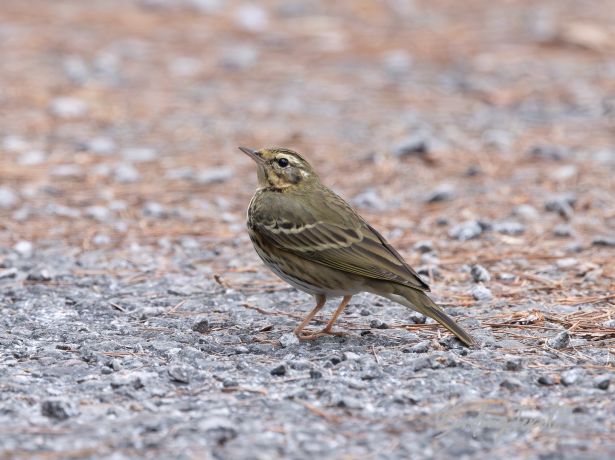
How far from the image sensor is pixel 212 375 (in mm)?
5754

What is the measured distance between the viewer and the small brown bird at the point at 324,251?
645cm

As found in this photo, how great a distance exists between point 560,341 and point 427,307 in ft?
2.56

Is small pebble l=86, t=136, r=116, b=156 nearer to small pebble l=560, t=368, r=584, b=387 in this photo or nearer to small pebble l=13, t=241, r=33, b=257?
small pebble l=13, t=241, r=33, b=257

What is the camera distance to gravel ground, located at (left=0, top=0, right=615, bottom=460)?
16.9ft

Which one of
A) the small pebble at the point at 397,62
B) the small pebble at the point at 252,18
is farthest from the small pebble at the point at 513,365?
the small pebble at the point at 252,18

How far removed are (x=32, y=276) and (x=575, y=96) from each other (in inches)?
305

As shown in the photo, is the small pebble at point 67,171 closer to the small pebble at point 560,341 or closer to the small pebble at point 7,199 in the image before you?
the small pebble at point 7,199

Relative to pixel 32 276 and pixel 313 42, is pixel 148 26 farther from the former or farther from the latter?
pixel 32 276

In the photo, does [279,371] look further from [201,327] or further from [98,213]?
[98,213]

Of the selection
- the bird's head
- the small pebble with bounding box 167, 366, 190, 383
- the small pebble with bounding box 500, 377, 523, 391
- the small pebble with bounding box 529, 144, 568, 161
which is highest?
the bird's head

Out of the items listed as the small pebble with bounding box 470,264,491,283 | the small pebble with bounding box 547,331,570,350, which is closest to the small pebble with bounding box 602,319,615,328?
the small pebble with bounding box 547,331,570,350

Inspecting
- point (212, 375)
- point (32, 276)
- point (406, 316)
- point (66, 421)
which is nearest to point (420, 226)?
point (406, 316)

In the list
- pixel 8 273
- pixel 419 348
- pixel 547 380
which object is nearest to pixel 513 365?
pixel 547 380

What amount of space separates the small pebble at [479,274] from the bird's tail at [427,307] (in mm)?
1507
